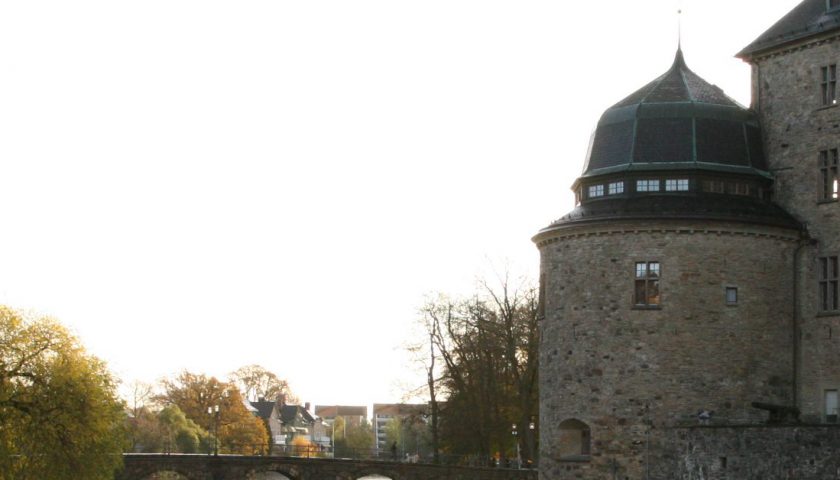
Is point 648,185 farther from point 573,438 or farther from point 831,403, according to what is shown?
point 831,403

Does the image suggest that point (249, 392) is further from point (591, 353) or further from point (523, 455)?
point (591, 353)

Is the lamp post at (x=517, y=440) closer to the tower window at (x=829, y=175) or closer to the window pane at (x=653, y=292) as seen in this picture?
the window pane at (x=653, y=292)

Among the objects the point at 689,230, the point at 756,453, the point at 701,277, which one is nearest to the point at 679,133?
the point at 689,230

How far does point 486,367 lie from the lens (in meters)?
58.8

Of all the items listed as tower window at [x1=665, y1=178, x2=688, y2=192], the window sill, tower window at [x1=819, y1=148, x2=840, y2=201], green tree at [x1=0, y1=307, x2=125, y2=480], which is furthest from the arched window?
green tree at [x1=0, y1=307, x2=125, y2=480]

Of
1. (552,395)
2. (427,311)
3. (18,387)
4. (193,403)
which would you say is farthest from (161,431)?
(552,395)

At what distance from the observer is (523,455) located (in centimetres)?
5841

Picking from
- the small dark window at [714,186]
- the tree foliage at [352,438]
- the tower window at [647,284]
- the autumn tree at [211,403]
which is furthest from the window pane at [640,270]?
the tree foliage at [352,438]

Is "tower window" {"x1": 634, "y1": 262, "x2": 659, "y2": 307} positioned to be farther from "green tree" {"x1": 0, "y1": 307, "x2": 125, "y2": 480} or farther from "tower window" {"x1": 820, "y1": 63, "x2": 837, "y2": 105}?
"green tree" {"x1": 0, "y1": 307, "x2": 125, "y2": 480}

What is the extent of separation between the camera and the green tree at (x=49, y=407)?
1578 inches

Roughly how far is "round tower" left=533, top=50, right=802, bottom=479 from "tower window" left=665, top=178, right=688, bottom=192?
27 mm

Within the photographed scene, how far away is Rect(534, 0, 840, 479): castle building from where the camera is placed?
35.8 m

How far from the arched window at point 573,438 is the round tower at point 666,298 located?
0.04 meters

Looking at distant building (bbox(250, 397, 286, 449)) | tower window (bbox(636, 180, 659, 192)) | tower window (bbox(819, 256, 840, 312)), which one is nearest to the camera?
tower window (bbox(819, 256, 840, 312))
